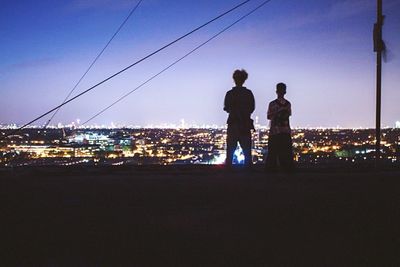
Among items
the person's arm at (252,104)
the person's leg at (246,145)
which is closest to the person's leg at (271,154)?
the person's leg at (246,145)

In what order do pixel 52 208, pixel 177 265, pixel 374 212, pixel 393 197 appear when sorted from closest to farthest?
1. pixel 177 265
2. pixel 374 212
3. pixel 52 208
4. pixel 393 197

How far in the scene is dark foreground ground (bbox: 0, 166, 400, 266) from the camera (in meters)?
2.82

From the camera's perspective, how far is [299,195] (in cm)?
474

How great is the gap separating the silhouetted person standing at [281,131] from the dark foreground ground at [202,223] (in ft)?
3.05

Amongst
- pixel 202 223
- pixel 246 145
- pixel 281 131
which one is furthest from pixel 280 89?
pixel 202 223

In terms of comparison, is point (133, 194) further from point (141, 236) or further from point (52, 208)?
point (141, 236)

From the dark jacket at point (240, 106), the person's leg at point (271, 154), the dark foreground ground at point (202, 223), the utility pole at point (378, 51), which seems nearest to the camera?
the dark foreground ground at point (202, 223)

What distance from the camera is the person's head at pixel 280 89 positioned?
681 cm

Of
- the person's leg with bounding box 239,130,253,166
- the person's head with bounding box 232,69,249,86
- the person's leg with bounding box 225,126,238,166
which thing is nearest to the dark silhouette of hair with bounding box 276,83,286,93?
the person's head with bounding box 232,69,249,86

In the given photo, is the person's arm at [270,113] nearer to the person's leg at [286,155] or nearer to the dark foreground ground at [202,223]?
the person's leg at [286,155]

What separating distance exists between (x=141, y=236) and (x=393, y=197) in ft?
9.74

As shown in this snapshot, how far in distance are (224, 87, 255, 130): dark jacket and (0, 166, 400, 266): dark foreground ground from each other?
125cm

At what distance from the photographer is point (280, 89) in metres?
6.83

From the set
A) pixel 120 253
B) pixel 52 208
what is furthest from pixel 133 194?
pixel 120 253
